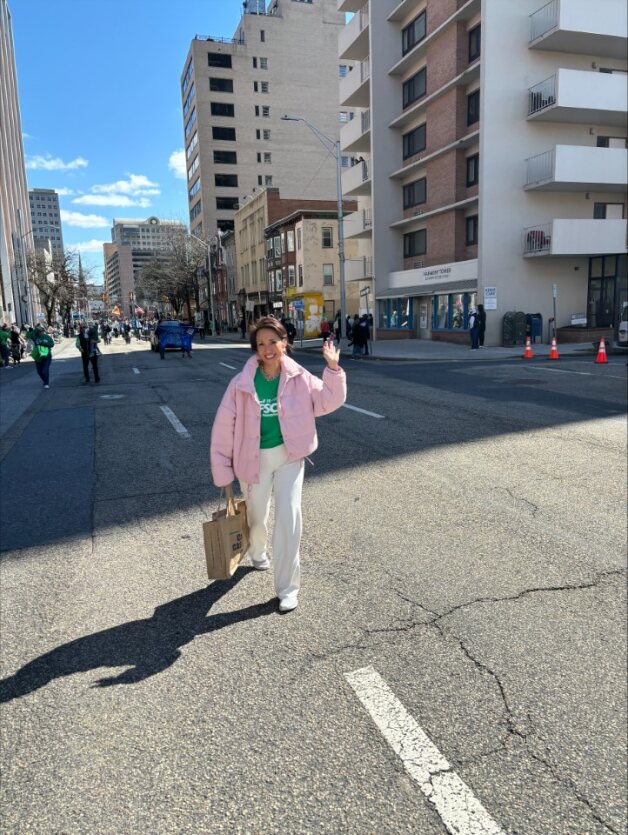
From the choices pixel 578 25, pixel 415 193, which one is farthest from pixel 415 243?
pixel 578 25

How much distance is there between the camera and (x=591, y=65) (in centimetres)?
2689

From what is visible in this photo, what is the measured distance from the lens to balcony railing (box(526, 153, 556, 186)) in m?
25.0

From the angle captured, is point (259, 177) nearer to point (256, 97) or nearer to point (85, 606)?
point (256, 97)

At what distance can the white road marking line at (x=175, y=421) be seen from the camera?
31.0 ft

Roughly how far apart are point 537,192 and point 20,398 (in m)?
23.5

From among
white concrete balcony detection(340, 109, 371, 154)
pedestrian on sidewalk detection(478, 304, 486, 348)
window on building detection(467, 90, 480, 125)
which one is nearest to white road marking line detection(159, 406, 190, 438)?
pedestrian on sidewalk detection(478, 304, 486, 348)

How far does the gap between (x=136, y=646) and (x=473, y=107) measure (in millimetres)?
30505

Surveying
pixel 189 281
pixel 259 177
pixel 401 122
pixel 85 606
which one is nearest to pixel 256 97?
pixel 259 177

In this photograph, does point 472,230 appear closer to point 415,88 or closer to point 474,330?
point 474,330

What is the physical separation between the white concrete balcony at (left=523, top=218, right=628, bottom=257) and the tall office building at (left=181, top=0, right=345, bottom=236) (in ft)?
198

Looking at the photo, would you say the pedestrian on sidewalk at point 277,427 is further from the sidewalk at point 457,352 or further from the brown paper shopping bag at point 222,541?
the sidewalk at point 457,352

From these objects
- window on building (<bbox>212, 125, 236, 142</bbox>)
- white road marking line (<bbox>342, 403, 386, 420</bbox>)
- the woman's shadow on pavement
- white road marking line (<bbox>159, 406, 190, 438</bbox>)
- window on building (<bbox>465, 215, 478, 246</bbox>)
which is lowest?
the woman's shadow on pavement

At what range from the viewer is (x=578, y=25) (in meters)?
24.2

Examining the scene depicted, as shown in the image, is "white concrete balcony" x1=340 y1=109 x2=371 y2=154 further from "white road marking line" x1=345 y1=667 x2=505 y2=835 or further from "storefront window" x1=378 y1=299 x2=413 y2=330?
"white road marking line" x1=345 y1=667 x2=505 y2=835
